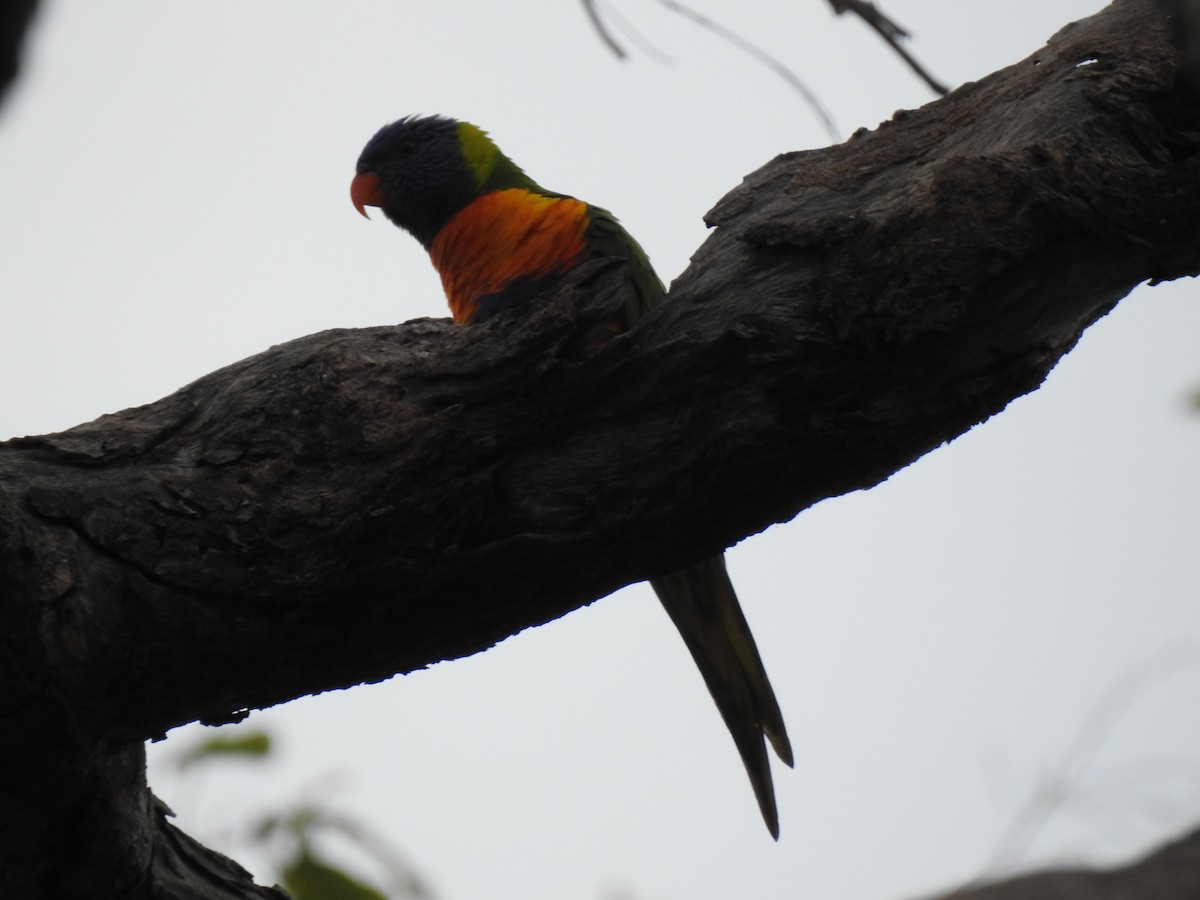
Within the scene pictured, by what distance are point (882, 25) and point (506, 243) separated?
5.44 ft

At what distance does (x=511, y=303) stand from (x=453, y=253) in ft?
1.39

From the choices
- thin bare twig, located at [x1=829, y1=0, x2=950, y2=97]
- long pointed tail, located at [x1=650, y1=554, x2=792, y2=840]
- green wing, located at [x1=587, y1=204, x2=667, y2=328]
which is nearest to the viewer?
thin bare twig, located at [x1=829, y1=0, x2=950, y2=97]

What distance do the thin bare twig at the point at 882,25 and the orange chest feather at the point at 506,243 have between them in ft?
4.67

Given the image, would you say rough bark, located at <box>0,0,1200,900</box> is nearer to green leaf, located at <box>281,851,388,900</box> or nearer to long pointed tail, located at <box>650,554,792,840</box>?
green leaf, located at <box>281,851,388,900</box>

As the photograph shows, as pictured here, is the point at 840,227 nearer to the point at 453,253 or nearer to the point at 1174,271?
the point at 1174,271

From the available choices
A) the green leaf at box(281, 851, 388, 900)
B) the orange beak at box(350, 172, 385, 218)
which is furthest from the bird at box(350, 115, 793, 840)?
the green leaf at box(281, 851, 388, 900)

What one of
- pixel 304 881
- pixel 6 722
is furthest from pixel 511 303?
pixel 6 722

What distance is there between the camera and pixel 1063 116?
1.87 m

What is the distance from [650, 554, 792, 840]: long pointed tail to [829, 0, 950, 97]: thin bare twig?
1.42 metres

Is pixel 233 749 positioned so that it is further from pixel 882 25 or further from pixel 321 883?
pixel 882 25

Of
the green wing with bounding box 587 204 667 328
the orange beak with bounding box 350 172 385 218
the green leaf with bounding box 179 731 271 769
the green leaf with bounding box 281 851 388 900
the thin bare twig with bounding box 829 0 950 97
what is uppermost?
the orange beak with bounding box 350 172 385 218

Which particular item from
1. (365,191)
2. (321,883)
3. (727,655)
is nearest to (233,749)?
(321,883)

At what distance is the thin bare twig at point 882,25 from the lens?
5.70ft

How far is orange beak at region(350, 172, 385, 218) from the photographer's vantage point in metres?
4.42
